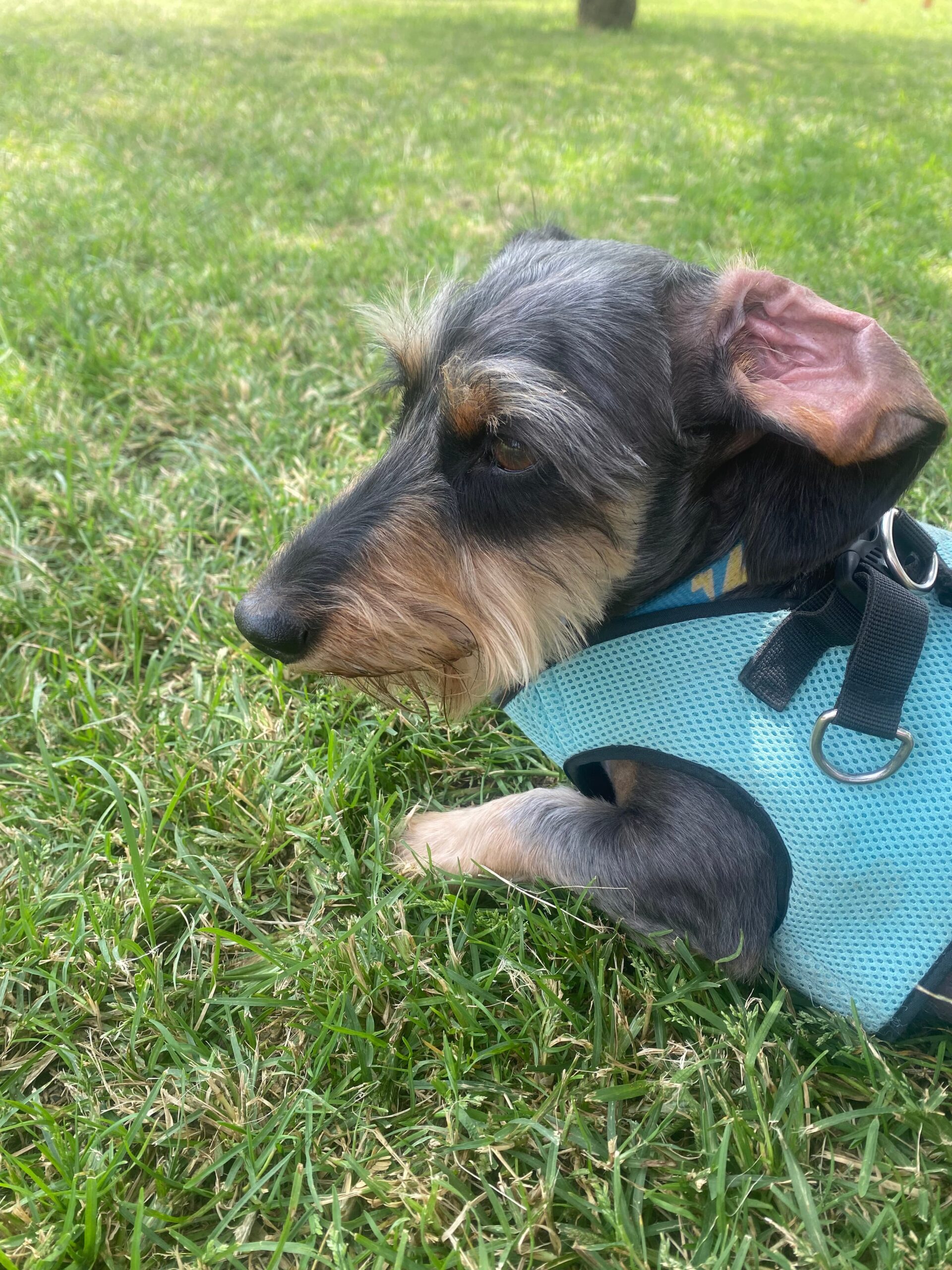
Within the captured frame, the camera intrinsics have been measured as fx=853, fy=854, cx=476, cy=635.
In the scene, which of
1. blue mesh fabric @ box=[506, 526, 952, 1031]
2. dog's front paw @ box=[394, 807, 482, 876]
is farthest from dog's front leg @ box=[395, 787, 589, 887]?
blue mesh fabric @ box=[506, 526, 952, 1031]

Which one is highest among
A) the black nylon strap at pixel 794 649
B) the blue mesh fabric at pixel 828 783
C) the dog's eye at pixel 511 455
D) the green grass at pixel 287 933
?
the dog's eye at pixel 511 455

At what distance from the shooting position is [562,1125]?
188 cm

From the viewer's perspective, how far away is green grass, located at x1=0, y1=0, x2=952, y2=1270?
5.76 feet

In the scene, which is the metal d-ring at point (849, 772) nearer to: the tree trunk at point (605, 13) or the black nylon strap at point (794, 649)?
the black nylon strap at point (794, 649)

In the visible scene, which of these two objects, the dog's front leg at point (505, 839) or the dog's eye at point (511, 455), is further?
the dog's front leg at point (505, 839)

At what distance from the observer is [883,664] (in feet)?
5.87

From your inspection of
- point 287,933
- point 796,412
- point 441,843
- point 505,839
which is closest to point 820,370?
point 796,412

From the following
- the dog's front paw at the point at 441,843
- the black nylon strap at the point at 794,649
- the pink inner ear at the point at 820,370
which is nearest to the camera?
the pink inner ear at the point at 820,370

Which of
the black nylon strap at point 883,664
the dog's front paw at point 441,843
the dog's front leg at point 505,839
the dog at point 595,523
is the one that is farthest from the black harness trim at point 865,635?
the dog's front paw at point 441,843

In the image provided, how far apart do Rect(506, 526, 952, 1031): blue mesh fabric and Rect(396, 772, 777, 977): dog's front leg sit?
0.33 feet

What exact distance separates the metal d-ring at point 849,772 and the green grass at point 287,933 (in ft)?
1.95

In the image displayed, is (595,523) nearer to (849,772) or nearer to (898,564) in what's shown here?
(898,564)

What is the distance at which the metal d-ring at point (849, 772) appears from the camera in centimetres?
179

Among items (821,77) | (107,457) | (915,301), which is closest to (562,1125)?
(107,457)
